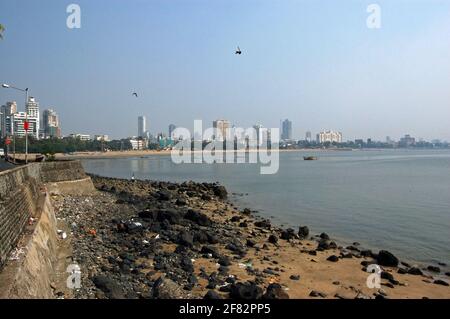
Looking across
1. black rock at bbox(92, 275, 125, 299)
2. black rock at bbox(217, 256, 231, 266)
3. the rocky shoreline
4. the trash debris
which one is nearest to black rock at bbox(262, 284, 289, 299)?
the rocky shoreline

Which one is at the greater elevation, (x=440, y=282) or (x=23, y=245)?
(x=23, y=245)

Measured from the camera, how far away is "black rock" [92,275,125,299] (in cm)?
934

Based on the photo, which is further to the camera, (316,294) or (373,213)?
(373,213)

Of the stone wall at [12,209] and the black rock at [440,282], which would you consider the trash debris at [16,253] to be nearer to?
the stone wall at [12,209]

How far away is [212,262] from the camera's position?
1361 cm

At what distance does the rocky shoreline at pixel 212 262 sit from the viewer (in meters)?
10.5

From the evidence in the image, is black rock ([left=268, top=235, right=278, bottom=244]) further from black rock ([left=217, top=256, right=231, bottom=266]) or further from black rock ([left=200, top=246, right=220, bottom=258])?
black rock ([left=217, top=256, right=231, bottom=266])

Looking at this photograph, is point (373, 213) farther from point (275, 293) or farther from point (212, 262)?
point (275, 293)

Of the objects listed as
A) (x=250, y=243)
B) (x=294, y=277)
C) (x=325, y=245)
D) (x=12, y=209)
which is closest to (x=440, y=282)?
(x=325, y=245)

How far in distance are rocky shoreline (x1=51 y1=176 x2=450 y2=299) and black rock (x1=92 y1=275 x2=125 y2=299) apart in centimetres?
2

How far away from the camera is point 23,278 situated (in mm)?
7504

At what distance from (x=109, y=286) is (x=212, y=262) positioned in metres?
4.72
